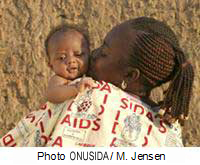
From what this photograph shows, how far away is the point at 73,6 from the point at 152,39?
89.0 inches

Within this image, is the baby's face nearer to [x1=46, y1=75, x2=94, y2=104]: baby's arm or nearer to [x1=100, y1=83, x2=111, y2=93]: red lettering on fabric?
[x1=46, y1=75, x2=94, y2=104]: baby's arm

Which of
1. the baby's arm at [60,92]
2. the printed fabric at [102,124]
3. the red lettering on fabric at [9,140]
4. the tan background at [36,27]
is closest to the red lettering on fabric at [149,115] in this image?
the printed fabric at [102,124]

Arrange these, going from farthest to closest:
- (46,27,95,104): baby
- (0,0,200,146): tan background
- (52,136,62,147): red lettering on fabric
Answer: (0,0,200,146): tan background < (46,27,95,104): baby < (52,136,62,147): red lettering on fabric

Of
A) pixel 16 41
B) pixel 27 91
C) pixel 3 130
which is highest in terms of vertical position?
pixel 16 41

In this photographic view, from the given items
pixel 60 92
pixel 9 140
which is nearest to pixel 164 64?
pixel 60 92

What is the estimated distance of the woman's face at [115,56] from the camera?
2293mm

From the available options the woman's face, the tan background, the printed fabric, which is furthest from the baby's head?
the tan background

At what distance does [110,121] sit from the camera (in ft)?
6.95

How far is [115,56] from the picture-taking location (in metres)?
2.30

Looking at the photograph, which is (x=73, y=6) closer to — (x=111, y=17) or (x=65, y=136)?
(x=111, y=17)

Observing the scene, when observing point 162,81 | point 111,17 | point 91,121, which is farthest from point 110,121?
point 111,17

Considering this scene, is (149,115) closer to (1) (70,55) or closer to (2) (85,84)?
(2) (85,84)

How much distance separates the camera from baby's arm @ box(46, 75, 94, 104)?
217 cm

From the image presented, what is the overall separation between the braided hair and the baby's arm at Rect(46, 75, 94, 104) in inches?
11.0
